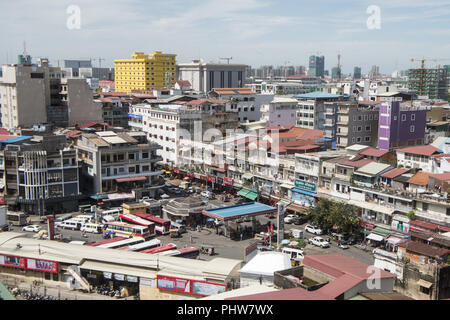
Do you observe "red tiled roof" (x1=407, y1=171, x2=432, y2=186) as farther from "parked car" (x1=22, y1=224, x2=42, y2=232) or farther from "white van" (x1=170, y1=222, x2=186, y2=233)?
"parked car" (x1=22, y1=224, x2=42, y2=232)

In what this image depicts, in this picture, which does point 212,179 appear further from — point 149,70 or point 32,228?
point 149,70

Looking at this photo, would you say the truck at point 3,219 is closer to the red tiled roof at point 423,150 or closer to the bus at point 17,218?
the bus at point 17,218

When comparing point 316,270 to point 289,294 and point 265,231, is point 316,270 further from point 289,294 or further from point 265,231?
point 265,231

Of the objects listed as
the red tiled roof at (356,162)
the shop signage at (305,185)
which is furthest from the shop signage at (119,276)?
the red tiled roof at (356,162)

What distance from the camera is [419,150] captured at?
113ft

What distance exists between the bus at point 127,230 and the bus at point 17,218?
6.62 meters

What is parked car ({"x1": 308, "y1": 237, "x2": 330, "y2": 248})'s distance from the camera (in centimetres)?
2895

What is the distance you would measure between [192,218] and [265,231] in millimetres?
5252

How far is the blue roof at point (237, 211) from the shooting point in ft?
103

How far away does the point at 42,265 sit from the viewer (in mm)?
23578

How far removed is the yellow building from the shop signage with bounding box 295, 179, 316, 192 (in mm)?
67747

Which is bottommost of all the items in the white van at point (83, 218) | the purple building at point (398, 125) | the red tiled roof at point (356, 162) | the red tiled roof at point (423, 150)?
the white van at point (83, 218)
